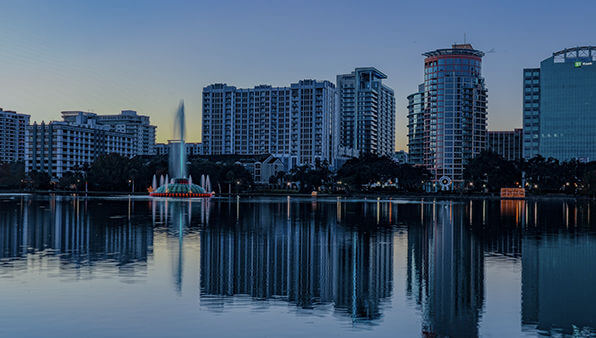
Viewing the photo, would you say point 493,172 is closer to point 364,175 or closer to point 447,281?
point 364,175

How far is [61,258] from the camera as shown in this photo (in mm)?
26422

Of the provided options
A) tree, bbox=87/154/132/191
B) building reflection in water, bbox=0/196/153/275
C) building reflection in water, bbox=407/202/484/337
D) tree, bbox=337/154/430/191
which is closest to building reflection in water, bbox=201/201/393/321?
building reflection in water, bbox=407/202/484/337

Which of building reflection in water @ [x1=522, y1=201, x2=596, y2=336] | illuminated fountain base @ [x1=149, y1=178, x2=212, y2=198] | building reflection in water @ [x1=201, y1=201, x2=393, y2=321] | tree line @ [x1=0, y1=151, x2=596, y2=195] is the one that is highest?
tree line @ [x1=0, y1=151, x2=596, y2=195]

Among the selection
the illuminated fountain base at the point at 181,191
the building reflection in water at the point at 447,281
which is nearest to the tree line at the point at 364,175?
the illuminated fountain base at the point at 181,191

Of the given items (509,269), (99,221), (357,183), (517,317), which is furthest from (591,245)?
(357,183)

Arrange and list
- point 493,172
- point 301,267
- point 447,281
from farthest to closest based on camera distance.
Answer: point 493,172
point 301,267
point 447,281

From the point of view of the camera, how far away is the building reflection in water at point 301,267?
1892cm

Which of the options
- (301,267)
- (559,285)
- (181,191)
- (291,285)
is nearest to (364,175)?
(181,191)

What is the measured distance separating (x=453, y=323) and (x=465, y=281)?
6.58m

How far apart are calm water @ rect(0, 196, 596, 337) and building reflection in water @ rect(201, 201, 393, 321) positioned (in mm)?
93

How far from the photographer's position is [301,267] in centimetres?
2483

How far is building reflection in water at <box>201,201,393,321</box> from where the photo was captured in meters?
18.9

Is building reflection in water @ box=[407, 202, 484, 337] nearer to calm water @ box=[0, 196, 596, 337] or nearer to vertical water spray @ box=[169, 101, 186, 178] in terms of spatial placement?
calm water @ box=[0, 196, 596, 337]

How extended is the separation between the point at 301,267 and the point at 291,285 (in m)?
3.99
